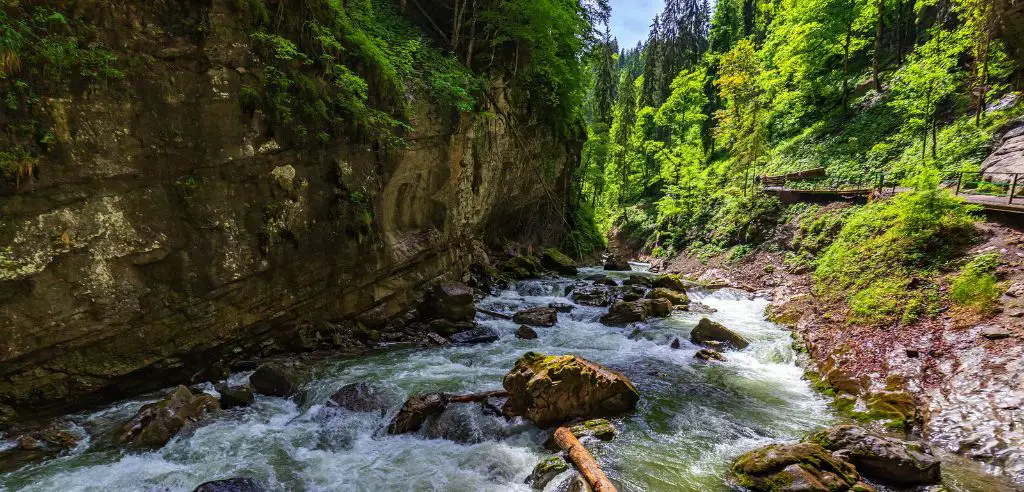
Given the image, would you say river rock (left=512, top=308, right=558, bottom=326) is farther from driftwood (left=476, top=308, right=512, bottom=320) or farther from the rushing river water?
the rushing river water

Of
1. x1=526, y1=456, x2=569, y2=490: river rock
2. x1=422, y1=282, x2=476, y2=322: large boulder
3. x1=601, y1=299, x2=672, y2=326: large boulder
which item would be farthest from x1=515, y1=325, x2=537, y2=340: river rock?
x1=526, y1=456, x2=569, y2=490: river rock

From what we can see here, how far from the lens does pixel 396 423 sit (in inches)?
316

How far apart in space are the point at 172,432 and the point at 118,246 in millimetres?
3387

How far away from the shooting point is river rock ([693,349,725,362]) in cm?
1173

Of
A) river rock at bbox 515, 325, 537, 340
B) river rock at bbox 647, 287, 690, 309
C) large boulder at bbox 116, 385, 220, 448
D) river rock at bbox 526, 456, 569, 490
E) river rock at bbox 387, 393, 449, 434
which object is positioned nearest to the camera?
river rock at bbox 526, 456, 569, 490

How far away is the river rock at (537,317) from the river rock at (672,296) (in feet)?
16.0

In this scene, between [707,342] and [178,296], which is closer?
[178,296]

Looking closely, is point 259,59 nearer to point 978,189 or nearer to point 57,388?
point 57,388

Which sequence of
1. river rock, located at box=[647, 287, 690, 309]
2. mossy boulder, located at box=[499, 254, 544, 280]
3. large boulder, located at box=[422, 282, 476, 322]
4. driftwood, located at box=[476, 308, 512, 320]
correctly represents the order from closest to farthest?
large boulder, located at box=[422, 282, 476, 322], driftwood, located at box=[476, 308, 512, 320], river rock, located at box=[647, 287, 690, 309], mossy boulder, located at box=[499, 254, 544, 280]

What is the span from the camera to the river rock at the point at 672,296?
17.6 metres

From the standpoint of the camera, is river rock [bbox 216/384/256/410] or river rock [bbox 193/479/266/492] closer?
river rock [bbox 193/479/266/492]

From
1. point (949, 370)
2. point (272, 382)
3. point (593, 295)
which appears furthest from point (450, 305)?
point (949, 370)

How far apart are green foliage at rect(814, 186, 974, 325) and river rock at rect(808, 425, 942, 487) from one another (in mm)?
5031

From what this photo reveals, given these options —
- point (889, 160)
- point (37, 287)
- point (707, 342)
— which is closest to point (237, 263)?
point (37, 287)
